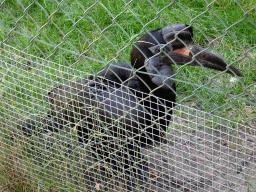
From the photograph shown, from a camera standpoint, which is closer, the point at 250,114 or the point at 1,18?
the point at 250,114

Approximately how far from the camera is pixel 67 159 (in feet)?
6.19

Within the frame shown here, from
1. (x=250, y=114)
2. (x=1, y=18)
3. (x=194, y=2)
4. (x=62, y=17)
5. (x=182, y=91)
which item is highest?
(x=1, y=18)

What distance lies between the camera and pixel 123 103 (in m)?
1.74

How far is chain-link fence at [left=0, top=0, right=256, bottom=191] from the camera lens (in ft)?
5.38

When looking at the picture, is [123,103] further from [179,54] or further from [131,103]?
[179,54]

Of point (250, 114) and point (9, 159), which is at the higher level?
point (9, 159)

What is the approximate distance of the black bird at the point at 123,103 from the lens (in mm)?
1739

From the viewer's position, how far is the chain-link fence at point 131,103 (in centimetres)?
164

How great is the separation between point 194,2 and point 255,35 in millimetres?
792

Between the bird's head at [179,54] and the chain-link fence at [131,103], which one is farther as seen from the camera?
the bird's head at [179,54]

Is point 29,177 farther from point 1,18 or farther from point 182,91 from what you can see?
point 1,18

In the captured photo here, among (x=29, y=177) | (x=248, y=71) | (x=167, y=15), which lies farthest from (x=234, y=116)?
(x=29, y=177)

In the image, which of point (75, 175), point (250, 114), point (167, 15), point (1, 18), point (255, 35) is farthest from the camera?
point (1, 18)

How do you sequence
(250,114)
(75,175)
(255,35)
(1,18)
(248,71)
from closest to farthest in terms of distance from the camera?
(75,175) < (250,114) < (248,71) < (255,35) < (1,18)
